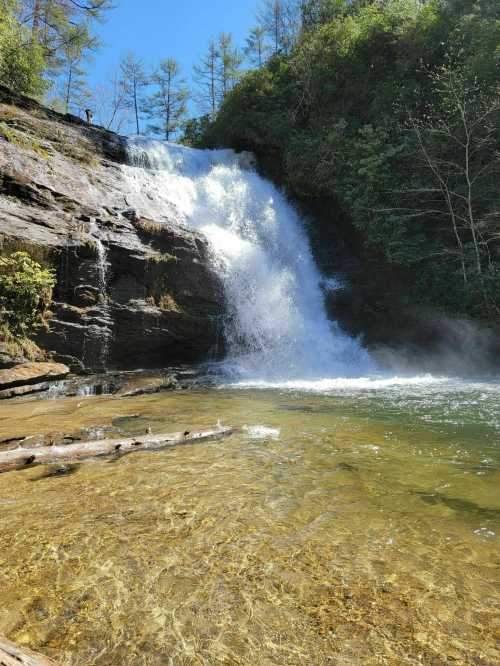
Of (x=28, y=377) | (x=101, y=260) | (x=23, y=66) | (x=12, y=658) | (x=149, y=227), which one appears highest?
(x=23, y=66)

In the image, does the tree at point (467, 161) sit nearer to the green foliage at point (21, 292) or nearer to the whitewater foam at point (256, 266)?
the whitewater foam at point (256, 266)

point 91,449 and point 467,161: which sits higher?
point 467,161

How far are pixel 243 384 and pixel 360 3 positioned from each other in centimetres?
2832

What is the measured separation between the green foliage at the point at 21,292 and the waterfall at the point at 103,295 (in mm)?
1499

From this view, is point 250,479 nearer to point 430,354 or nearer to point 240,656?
point 240,656

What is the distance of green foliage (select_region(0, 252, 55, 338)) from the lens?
394 inches

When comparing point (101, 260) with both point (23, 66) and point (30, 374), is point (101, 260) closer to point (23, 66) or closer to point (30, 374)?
point (30, 374)

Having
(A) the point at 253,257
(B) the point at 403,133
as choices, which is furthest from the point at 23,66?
(B) the point at 403,133

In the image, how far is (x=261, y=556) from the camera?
103 inches

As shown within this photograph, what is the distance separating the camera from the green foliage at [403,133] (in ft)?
47.7

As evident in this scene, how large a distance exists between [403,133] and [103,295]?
13.9 m

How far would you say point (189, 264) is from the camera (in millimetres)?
13273

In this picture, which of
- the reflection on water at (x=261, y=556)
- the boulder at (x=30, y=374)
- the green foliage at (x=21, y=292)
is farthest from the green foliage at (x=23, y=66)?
the reflection on water at (x=261, y=556)

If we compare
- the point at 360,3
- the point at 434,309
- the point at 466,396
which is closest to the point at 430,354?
the point at 434,309
